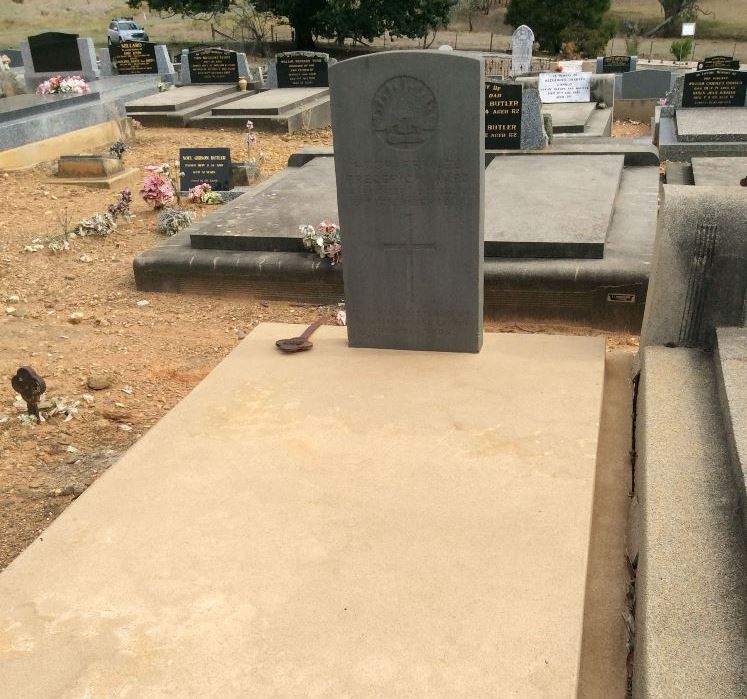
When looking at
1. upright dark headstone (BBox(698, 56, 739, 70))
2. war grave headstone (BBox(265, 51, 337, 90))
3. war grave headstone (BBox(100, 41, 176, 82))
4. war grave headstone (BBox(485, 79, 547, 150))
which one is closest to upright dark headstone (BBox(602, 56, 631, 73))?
upright dark headstone (BBox(698, 56, 739, 70))

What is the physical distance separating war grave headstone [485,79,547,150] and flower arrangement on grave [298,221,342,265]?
3.27 metres

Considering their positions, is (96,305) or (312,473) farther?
(96,305)

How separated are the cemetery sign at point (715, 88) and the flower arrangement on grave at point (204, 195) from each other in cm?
697

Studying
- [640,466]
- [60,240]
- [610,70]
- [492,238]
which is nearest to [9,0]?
[610,70]

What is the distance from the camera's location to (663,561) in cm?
207

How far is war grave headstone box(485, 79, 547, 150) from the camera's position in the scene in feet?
26.1

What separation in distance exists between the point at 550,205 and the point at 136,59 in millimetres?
12523

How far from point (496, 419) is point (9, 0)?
47825 mm

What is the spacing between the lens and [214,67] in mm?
15148

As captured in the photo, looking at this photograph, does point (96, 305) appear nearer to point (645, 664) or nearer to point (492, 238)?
point (492, 238)

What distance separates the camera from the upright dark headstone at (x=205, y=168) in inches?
322

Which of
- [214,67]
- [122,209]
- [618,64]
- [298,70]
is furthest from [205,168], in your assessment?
[618,64]

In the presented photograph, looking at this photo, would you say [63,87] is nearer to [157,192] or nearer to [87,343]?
[157,192]

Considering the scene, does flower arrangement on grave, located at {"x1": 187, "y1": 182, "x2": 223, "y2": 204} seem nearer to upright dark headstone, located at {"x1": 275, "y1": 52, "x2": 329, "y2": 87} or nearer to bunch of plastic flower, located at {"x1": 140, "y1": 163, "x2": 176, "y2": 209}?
bunch of plastic flower, located at {"x1": 140, "y1": 163, "x2": 176, "y2": 209}
